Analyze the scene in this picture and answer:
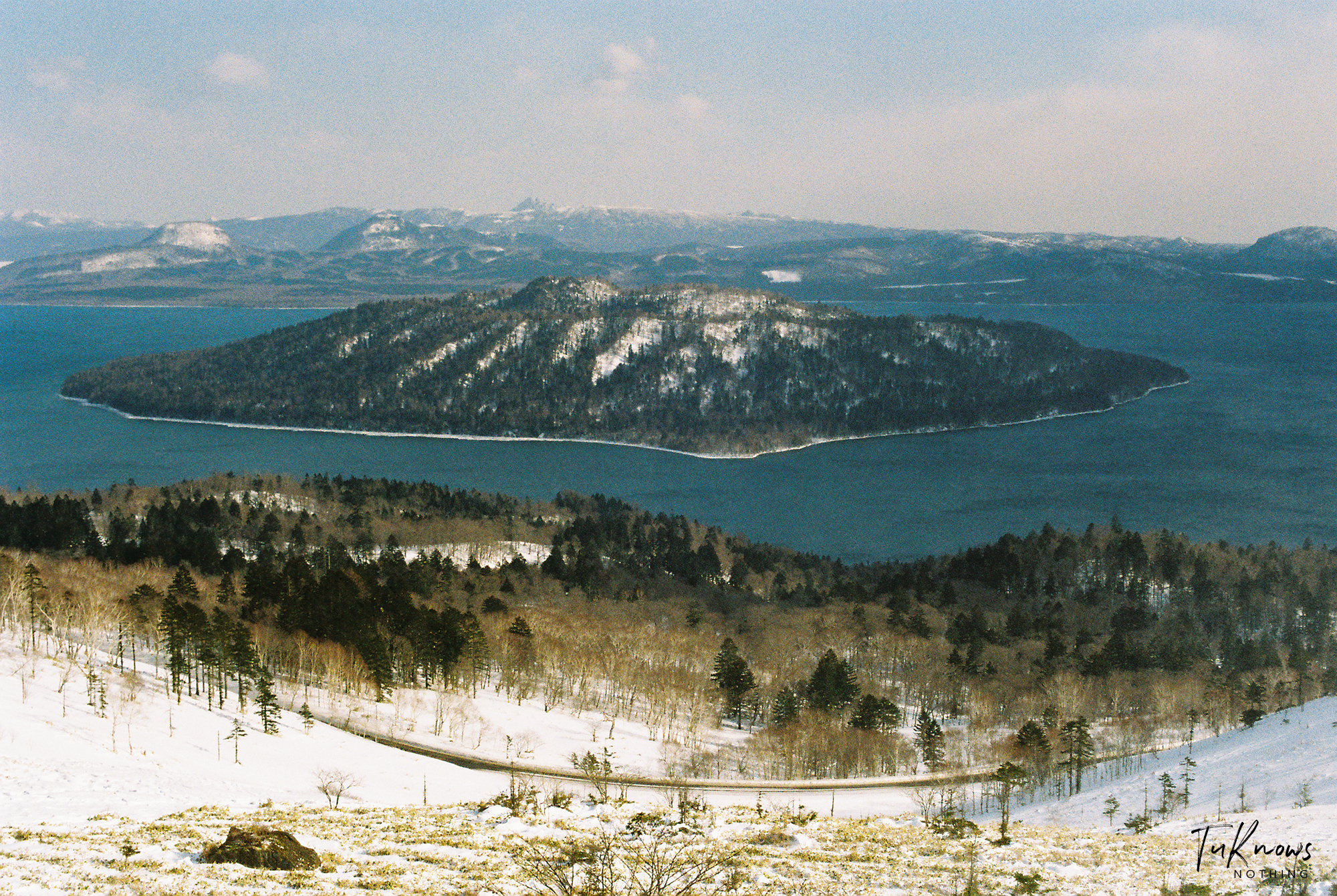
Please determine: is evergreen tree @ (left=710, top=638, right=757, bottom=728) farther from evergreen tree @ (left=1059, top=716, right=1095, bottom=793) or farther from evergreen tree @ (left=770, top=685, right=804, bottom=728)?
evergreen tree @ (left=1059, top=716, right=1095, bottom=793)

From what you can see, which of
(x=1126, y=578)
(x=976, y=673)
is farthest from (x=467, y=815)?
(x=1126, y=578)

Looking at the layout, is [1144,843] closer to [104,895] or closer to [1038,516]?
[104,895]

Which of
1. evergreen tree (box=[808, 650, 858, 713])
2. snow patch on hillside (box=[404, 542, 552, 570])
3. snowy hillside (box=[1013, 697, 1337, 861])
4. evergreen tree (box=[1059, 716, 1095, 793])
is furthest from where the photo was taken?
snow patch on hillside (box=[404, 542, 552, 570])

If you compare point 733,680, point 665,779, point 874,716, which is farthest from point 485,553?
point 665,779

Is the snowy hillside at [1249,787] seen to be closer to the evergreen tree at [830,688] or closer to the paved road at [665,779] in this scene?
the paved road at [665,779]

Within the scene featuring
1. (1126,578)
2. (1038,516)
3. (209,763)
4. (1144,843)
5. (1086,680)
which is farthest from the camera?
(1038,516)

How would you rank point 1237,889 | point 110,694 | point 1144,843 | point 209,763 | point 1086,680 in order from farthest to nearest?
point 1086,680 < point 110,694 < point 209,763 < point 1144,843 < point 1237,889
